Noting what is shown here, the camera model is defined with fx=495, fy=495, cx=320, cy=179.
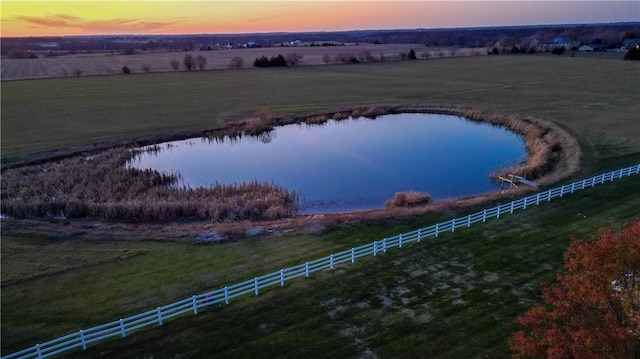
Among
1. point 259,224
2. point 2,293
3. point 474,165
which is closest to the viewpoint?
point 2,293

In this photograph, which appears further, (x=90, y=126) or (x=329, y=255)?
(x=90, y=126)

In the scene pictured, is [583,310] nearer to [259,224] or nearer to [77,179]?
[259,224]

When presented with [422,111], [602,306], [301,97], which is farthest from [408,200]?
[301,97]

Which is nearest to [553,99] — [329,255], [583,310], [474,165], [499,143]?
[499,143]

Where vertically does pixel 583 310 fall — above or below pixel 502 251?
above

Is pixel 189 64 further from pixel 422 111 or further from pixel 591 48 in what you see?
pixel 591 48

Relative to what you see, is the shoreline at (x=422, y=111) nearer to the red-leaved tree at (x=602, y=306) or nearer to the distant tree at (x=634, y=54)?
the red-leaved tree at (x=602, y=306)
